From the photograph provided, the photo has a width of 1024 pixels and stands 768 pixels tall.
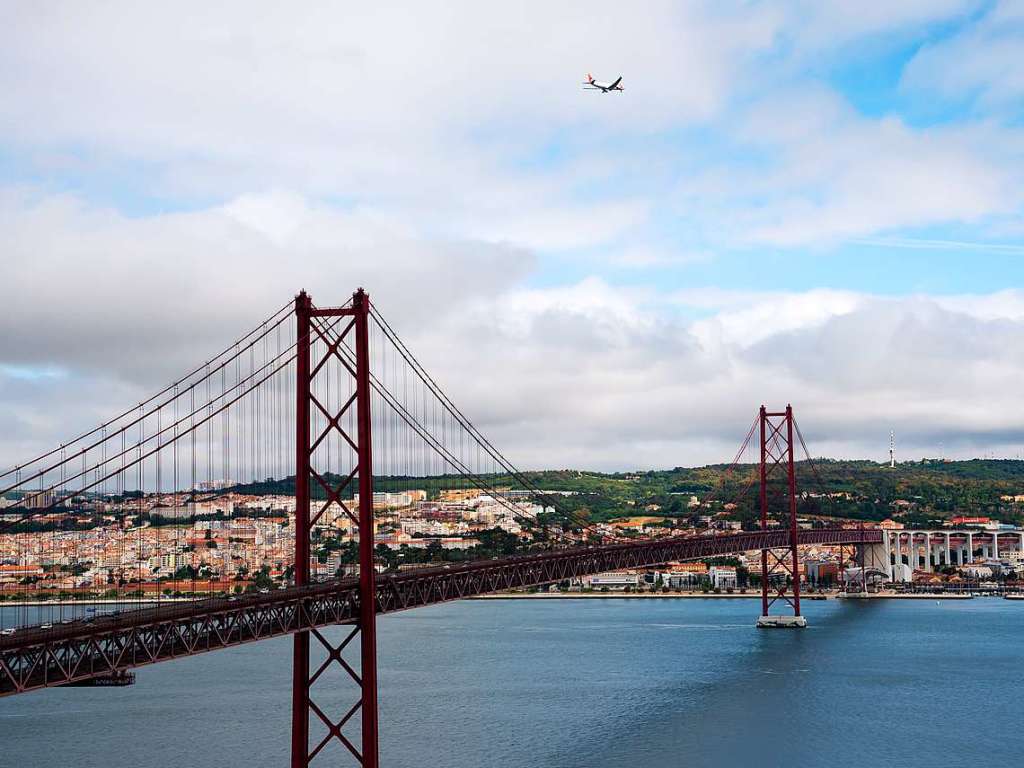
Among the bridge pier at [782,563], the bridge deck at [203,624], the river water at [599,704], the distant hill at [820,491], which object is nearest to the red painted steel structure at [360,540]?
the bridge deck at [203,624]

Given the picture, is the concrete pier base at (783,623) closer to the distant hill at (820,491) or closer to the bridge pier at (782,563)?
the bridge pier at (782,563)

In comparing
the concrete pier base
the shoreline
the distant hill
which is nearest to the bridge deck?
the concrete pier base

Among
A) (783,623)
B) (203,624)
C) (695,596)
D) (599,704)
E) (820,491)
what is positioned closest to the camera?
(203,624)

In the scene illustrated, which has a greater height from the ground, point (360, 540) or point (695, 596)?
point (360, 540)

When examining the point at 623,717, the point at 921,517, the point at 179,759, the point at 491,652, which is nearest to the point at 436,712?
the point at 623,717

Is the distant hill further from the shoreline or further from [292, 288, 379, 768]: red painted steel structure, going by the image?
[292, 288, 379, 768]: red painted steel structure

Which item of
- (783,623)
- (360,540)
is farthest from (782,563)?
(360,540)

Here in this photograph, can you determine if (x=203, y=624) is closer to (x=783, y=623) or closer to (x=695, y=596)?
(x=783, y=623)
